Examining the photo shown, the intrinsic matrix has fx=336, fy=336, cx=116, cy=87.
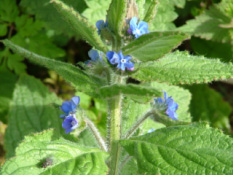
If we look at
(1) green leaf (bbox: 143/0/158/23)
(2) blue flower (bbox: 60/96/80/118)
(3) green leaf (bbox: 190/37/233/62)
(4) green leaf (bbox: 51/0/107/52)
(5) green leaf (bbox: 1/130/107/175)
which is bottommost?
(5) green leaf (bbox: 1/130/107/175)

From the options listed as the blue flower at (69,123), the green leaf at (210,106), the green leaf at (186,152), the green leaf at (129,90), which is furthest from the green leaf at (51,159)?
the green leaf at (210,106)

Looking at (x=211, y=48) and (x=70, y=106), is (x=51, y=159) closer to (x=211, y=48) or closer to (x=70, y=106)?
(x=70, y=106)

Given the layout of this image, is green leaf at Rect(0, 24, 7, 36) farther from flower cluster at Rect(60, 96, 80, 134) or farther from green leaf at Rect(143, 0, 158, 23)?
green leaf at Rect(143, 0, 158, 23)

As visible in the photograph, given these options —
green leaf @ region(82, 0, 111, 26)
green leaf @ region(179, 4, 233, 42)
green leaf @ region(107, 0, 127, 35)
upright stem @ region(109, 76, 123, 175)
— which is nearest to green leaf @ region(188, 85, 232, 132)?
green leaf @ region(179, 4, 233, 42)

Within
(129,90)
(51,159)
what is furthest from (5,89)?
(129,90)

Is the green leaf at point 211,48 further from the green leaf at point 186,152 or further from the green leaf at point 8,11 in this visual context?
the green leaf at point 186,152
